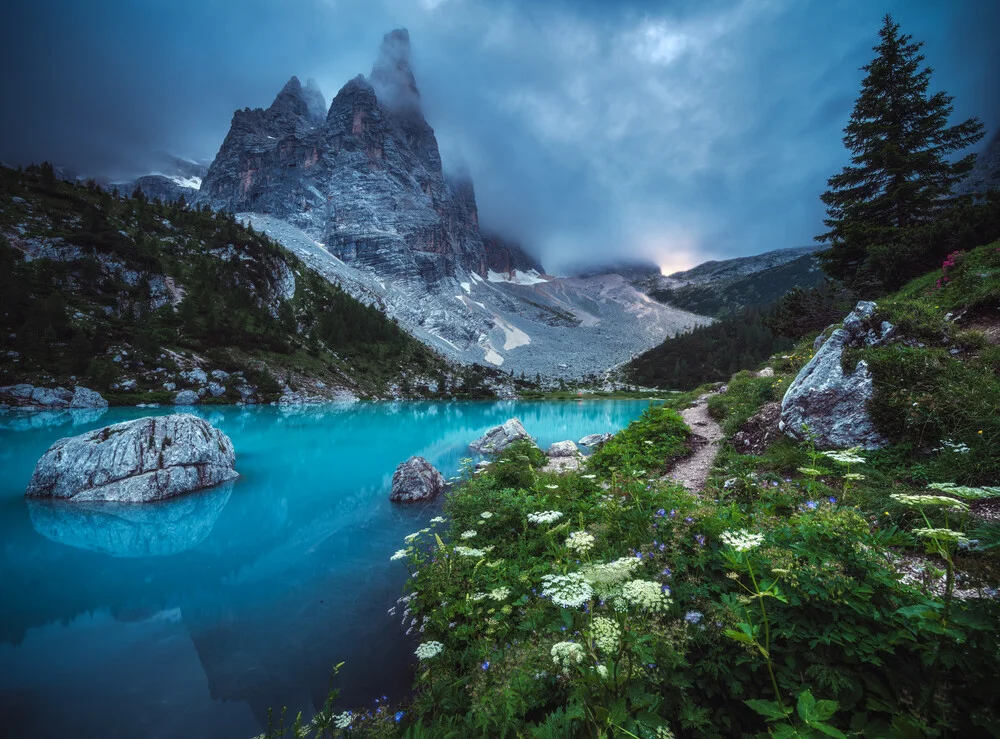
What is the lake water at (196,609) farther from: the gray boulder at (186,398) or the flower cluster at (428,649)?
the gray boulder at (186,398)

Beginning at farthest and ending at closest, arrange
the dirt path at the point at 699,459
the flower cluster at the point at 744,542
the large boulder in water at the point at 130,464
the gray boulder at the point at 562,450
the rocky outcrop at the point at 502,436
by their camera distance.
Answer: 1. the rocky outcrop at the point at 502,436
2. the gray boulder at the point at 562,450
3. the large boulder in water at the point at 130,464
4. the dirt path at the point at 699,459
5. the flower cluster at the point at 744,542

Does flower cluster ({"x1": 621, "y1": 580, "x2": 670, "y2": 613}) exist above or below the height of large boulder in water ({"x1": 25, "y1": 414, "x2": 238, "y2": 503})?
above

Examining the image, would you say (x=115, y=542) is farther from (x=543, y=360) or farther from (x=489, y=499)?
(x=543, y=360)

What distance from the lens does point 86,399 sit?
44156 mm

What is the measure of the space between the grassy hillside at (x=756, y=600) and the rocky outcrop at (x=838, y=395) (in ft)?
1.07

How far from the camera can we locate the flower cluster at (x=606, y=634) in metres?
2.42

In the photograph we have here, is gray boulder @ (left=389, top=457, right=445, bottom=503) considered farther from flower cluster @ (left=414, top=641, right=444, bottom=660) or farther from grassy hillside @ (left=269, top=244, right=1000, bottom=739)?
flower cluster @ (left=414, top=641, right=444, bottom=660)

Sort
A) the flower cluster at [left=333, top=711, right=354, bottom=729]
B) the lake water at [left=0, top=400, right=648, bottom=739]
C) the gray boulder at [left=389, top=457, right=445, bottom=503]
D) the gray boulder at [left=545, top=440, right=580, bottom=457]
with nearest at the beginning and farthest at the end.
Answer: the flower cluster at [left=333, top=711, right=354, bottom=729], the lake water at [left=0, top=400, right=648, bottom=739], the gray boulder at [left=389, top=457, right=445, bottom=503], the gray boulder at [left=545, top=440, right=580, bottom=457]

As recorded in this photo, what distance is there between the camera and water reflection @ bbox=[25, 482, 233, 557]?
1100 cm

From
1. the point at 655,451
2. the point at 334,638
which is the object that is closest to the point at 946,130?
the point at 655,451

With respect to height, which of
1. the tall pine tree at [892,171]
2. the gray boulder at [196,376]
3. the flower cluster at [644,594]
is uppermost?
the tall pine tree at [892,171]

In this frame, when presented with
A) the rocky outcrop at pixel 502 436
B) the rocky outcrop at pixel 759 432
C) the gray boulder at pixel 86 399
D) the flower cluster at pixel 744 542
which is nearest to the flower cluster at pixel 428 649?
the flower cluster at pixel 744 542

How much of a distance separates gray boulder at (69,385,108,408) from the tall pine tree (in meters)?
71.7

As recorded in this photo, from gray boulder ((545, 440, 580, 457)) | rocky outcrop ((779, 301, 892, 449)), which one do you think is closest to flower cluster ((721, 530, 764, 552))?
rocky outcrop ((779, 301, 892, 449))
